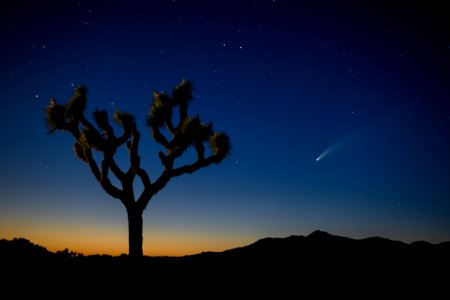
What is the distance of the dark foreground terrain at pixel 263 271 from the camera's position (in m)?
6.37

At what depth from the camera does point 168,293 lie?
6.43 m

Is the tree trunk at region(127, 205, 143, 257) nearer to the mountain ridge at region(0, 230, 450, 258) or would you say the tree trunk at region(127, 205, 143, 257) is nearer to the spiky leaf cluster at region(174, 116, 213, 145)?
the mountain ridge at region(0, 230, 450, 258)

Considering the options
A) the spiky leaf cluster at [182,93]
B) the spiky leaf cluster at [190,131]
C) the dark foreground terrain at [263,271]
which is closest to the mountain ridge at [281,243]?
the dark foreground terrain at [263,271]

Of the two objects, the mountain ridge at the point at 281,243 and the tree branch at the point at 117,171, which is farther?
the tree branch at the point at 117,171

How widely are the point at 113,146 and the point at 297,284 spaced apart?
25.2ft

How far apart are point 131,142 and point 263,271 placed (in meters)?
6.58

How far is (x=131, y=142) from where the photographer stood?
38.3 ft

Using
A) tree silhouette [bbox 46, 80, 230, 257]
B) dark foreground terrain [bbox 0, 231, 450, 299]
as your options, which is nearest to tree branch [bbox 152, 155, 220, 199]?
tree silhouette [bbox 46, 80, 230, 257]

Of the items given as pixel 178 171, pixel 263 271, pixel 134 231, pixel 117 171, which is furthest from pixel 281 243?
pixel 117 171

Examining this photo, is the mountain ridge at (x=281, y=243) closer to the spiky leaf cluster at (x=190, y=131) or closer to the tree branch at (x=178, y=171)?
the tree branch at (x=178, y=171)

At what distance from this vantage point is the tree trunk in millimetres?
11070

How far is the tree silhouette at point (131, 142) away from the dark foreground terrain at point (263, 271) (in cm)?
Result: 240

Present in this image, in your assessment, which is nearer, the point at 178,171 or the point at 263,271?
the point at 263,271

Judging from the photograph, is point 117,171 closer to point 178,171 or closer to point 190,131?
point 178,171
